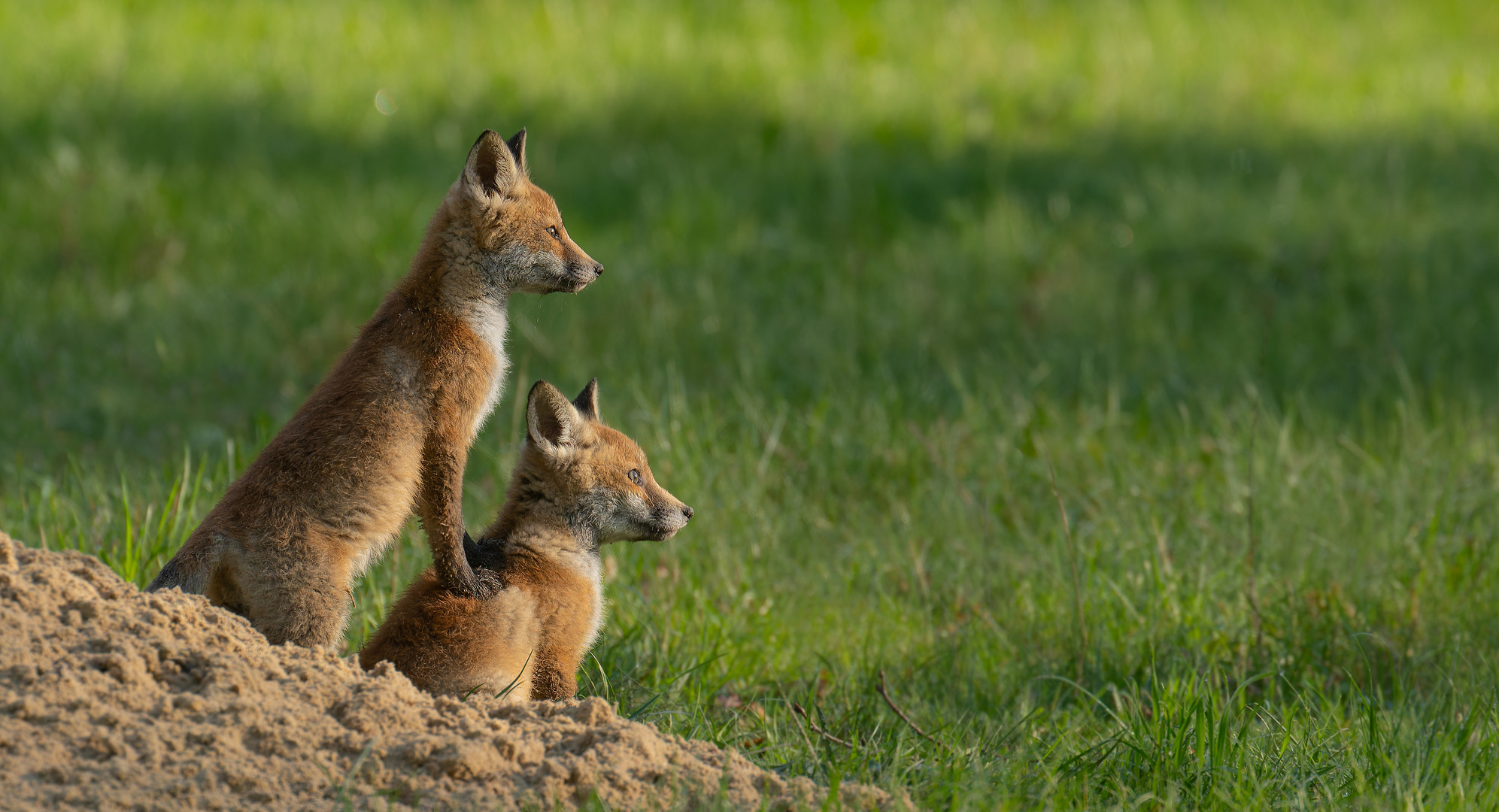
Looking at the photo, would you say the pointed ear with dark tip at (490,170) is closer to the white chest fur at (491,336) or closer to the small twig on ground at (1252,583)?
the white chest fur at (491,336)

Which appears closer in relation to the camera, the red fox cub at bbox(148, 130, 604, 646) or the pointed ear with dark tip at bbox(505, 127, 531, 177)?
the red fox cub at bbox(148, 130, 604, 646)

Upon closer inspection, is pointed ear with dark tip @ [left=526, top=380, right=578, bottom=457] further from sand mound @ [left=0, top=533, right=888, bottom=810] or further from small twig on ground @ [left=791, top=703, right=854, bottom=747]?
small twig on ground @ [left=791, top=703, right=854, bottom=747]

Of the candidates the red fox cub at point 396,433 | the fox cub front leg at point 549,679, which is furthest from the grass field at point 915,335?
the red fox cub at point 396,433

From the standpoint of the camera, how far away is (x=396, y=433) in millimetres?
3615

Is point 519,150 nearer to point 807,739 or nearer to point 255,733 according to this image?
point 255,733

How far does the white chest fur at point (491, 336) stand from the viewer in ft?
12.5

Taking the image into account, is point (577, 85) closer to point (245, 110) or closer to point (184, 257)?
point (245, 110)

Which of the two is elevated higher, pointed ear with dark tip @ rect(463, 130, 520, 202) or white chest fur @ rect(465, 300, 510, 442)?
pointed ear with dark tip @ rect(463, 130, 520, 202)

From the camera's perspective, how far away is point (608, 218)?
9742 millimetres

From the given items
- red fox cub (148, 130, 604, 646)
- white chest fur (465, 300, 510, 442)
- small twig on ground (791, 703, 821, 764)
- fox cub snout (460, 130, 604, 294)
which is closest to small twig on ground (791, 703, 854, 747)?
small twig on ground (791, 703, 821, 764)

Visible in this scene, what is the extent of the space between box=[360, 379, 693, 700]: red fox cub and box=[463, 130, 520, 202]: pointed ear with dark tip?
56cm

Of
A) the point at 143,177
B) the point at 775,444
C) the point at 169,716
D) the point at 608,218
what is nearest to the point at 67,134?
the point at 143,177

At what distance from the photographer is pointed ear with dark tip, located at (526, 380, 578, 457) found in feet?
12.8

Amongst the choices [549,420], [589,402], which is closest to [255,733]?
Result: [549,420]
